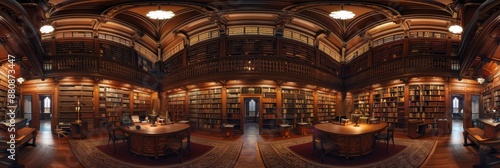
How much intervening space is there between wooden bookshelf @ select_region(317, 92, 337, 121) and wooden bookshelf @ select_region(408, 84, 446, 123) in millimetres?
2520

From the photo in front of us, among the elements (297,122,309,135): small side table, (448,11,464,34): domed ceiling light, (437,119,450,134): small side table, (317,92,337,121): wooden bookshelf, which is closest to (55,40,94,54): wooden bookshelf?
(448,11,464,34): domed ceiling light

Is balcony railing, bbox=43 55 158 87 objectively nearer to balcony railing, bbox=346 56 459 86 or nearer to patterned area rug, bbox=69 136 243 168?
patterned area rug, bbox=69 136 243 168

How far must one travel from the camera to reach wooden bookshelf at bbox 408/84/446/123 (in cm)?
758

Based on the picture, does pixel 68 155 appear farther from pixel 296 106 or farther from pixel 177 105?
pixel 296 106

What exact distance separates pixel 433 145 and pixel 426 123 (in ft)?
6.33

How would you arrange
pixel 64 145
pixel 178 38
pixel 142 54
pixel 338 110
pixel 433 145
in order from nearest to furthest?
pixel 64 145 → pixel 142 54 → pixel 338 110 → pixel 433 145 → pixel 178 38

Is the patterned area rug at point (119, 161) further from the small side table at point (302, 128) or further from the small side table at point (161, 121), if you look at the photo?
the small side table at point (302, 128)

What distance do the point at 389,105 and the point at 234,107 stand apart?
5109mm

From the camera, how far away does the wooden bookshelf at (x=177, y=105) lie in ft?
27.7

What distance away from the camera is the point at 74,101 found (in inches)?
138

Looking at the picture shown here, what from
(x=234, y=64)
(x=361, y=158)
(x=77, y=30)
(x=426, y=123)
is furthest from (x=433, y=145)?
(x=77, y=30)

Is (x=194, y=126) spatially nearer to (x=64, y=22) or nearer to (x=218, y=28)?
(x=218, y=28)

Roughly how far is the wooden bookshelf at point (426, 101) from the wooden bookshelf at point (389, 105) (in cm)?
36

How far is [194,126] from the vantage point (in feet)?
27.4
